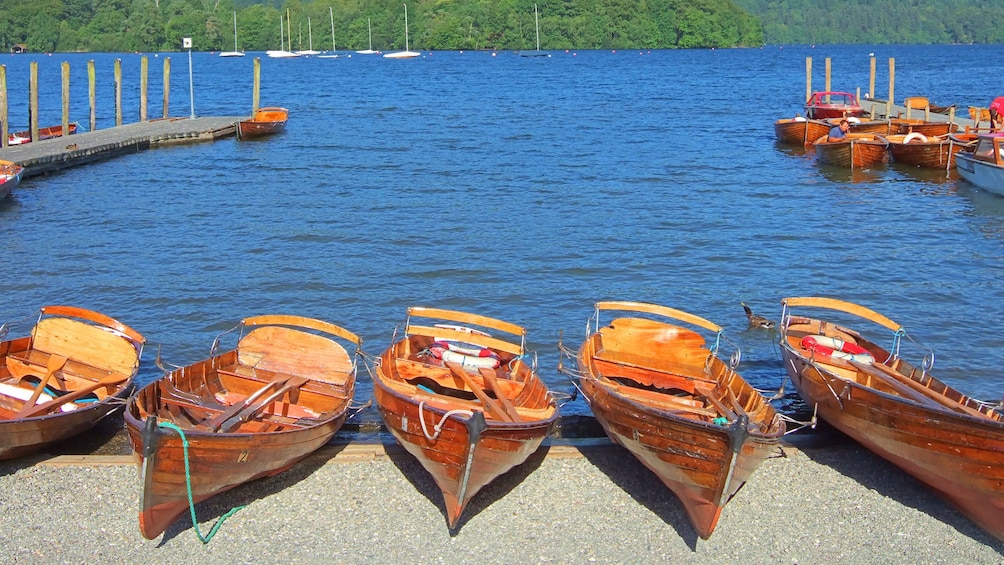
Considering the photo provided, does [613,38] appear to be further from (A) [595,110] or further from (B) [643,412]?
(B) [643,412]

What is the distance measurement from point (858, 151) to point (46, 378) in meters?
29.0

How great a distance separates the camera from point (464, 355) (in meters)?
12.1

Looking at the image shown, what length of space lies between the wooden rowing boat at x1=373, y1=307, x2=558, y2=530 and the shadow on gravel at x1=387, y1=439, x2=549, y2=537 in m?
0.41

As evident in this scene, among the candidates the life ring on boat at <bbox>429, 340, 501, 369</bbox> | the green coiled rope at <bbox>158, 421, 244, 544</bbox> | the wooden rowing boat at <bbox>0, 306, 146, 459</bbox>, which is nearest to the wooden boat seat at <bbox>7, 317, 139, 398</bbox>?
the wooden rowing boat at <bbox>0, 306, 146, 459</bbox>

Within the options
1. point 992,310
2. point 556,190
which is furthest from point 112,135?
point 992,310

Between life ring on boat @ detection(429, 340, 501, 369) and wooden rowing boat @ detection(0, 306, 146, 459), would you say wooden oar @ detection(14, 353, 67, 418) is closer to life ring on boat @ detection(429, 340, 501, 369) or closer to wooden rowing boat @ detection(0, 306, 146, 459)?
wooden rowing boat @ detection(0, 306, 146, 459)

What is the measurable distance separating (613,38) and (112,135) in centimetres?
15803

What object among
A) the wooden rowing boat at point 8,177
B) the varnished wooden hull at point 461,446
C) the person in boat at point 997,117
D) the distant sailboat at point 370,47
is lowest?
the varnished wooden hull at point 461,446

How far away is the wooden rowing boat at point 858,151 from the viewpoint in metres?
34.6

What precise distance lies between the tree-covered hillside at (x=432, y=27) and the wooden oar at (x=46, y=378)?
579ft

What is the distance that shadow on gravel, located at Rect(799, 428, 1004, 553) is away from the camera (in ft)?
32.2

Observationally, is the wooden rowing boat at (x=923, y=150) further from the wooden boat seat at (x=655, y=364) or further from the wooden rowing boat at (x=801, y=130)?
the wooden boat seat at (x=655, y=364)

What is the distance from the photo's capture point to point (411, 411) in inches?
394

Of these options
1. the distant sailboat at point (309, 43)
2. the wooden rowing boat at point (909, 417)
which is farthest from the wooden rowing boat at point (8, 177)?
the distant sailboat at point (309, 43)
